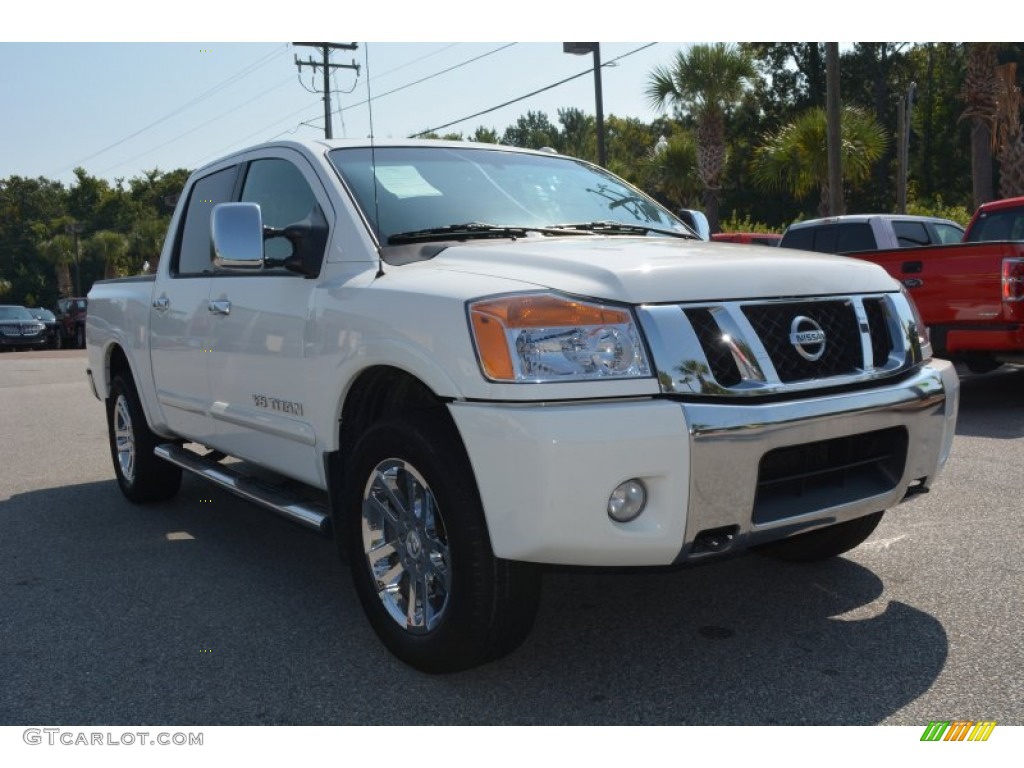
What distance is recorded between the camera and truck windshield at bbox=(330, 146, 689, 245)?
3.92 meters

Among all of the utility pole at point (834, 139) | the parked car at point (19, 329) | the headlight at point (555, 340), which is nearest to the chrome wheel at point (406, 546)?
the headlight at point (555, 340)

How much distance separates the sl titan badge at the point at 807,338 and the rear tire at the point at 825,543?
1116 mm

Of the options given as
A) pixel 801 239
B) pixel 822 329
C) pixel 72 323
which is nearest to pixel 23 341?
pixel 72 323

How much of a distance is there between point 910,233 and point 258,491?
10.1 metres

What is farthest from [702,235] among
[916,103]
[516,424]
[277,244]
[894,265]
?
[916,103]

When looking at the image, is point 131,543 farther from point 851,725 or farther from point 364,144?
point 851,725

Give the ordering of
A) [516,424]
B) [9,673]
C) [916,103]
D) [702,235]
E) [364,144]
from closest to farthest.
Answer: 1. [516,424]
2. [9,673]
3. [364,144]
4. [702,235]
5. [916,103]

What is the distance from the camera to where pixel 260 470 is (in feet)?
17.5

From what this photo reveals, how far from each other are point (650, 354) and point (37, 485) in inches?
213

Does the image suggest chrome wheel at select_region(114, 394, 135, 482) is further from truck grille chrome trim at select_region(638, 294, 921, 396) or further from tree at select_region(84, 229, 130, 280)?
tree at select_region(84, 229, 130, 280)

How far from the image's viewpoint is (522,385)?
283cm

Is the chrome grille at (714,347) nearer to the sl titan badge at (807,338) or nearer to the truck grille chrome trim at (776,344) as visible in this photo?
the truck grille chrome trim at (776,344)

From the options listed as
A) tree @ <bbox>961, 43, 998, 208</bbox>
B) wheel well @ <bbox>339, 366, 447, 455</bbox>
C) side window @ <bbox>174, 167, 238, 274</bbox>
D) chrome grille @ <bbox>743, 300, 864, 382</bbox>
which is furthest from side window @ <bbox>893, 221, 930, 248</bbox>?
wheel well @ <bbox>339, 366, 447, 455</bbox>

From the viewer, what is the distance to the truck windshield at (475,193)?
392 cm
